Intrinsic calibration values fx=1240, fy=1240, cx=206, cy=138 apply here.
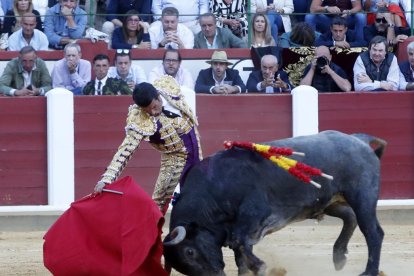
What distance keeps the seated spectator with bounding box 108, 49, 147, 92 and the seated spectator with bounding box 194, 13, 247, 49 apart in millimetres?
758

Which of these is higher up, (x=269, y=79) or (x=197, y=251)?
(x=269, y=79)

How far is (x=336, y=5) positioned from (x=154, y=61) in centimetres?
180

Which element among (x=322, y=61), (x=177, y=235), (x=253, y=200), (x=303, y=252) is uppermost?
(x=322, y=61)

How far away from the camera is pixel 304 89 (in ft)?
33.1

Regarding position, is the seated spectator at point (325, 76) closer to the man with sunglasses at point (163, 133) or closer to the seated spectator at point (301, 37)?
the seated spectator at point (301, 37)

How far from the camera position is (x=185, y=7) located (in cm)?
1092

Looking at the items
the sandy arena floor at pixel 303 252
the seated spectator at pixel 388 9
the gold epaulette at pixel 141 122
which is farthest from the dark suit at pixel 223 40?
the gold epaulette at pixel 141 122

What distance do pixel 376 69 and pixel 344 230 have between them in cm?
328

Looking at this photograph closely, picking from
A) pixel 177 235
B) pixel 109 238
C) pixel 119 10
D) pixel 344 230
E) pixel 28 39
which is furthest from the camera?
pixel 119 10

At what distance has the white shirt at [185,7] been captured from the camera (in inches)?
426

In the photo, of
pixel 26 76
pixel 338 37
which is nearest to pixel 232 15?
pixel 338 37

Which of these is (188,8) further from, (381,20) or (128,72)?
(381,20)

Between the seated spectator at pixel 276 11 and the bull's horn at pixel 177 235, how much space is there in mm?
4519

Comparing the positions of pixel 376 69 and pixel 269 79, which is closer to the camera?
pixel 269 79
